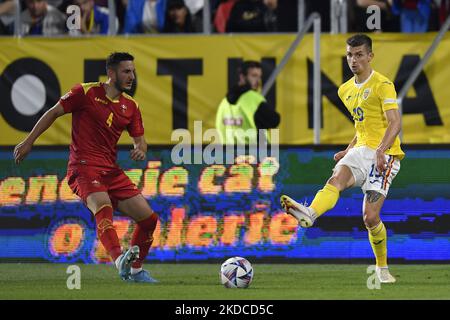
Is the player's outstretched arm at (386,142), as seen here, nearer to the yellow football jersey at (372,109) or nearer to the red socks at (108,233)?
the yellow football jersey at (372,109)

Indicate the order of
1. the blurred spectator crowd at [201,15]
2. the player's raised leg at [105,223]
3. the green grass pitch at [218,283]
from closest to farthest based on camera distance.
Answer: the green grass pitch at [218,283] → the player's raised leg at [105,223] → the blurred spectator crowd at [201,15]

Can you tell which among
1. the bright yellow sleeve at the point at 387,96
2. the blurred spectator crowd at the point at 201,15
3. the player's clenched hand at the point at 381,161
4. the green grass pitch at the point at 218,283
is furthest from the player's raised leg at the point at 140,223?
the blurred spectator crowd at the point at 201,15

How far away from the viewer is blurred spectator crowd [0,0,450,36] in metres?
16.8

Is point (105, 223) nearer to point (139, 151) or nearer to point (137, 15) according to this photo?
point (139, 151)

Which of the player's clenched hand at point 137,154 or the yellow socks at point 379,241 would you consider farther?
the yellow socks at point 379,241

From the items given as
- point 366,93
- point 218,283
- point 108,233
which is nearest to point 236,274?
point 218,283

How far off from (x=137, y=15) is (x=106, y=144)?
5.67 meters

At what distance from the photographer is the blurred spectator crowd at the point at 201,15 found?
663 inches

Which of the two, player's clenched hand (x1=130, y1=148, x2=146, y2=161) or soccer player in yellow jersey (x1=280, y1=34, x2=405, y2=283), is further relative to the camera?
player's clenched hand (x1=130, y1=148, x2=146, y2=161)

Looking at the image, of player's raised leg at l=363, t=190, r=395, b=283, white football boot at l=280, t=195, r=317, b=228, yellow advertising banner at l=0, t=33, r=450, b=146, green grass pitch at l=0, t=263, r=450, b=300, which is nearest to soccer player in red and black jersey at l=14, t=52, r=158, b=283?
green grass pitch at l=0, t=263, r=450, b=300

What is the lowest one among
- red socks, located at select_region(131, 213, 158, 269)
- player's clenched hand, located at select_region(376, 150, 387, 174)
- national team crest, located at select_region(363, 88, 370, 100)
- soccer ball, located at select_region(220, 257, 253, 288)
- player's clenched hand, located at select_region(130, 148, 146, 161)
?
soccer ball, located at select_region(220, 257, 253, 288)

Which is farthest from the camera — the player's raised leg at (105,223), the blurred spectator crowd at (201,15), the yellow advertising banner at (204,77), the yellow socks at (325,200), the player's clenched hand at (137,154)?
the blurred spectator crowd at (201,15)

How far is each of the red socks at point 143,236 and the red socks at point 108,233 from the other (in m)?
0.51

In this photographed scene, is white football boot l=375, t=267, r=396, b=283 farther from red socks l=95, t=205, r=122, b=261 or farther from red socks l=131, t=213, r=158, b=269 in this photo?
red socks l=95, t=205, r=122, b=261
